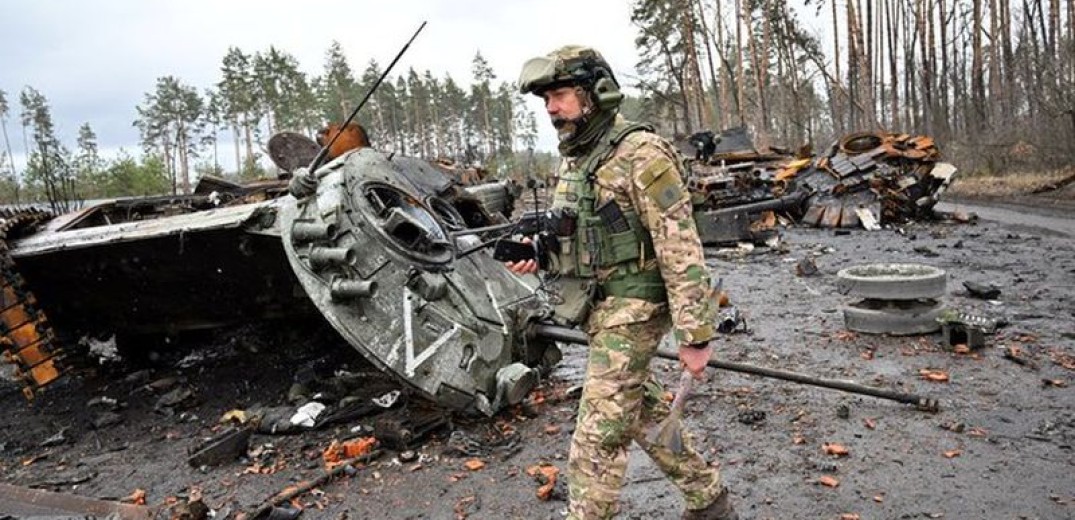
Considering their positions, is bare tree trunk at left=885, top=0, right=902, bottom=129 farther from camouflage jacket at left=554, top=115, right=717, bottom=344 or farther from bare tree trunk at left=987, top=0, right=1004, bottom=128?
camouflage jacket at left=554, top=115, right=717, bottom=344

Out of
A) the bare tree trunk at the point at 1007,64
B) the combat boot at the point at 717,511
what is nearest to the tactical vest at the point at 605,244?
the combat boot at the point at 717,511

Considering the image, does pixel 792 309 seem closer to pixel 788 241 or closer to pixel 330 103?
pixel 788 241

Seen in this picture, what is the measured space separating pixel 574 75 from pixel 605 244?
25.5 inches

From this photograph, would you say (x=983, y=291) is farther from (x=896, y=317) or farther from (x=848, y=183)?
(x=848, y=183)

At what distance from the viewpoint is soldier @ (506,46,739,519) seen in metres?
2.58

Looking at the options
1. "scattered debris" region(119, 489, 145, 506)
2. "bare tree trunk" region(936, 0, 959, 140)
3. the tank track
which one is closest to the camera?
"scattered debris" region(119, 489, 145, 506)

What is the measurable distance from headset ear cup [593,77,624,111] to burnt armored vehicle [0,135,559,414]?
1.96 metres

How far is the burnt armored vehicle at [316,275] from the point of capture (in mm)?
4430

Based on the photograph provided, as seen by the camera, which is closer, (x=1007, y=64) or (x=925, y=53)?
(x=1007, y=64)

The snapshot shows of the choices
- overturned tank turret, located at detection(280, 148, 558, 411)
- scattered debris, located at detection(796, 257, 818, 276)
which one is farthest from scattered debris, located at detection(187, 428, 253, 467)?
scattered debris, located at detection(796, 257, 818, 276)

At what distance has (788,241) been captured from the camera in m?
13.0

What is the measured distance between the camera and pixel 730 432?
440 centimetres

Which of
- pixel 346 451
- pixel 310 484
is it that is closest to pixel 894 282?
pixel 346 451

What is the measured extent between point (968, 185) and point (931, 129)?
8343 millimetres
